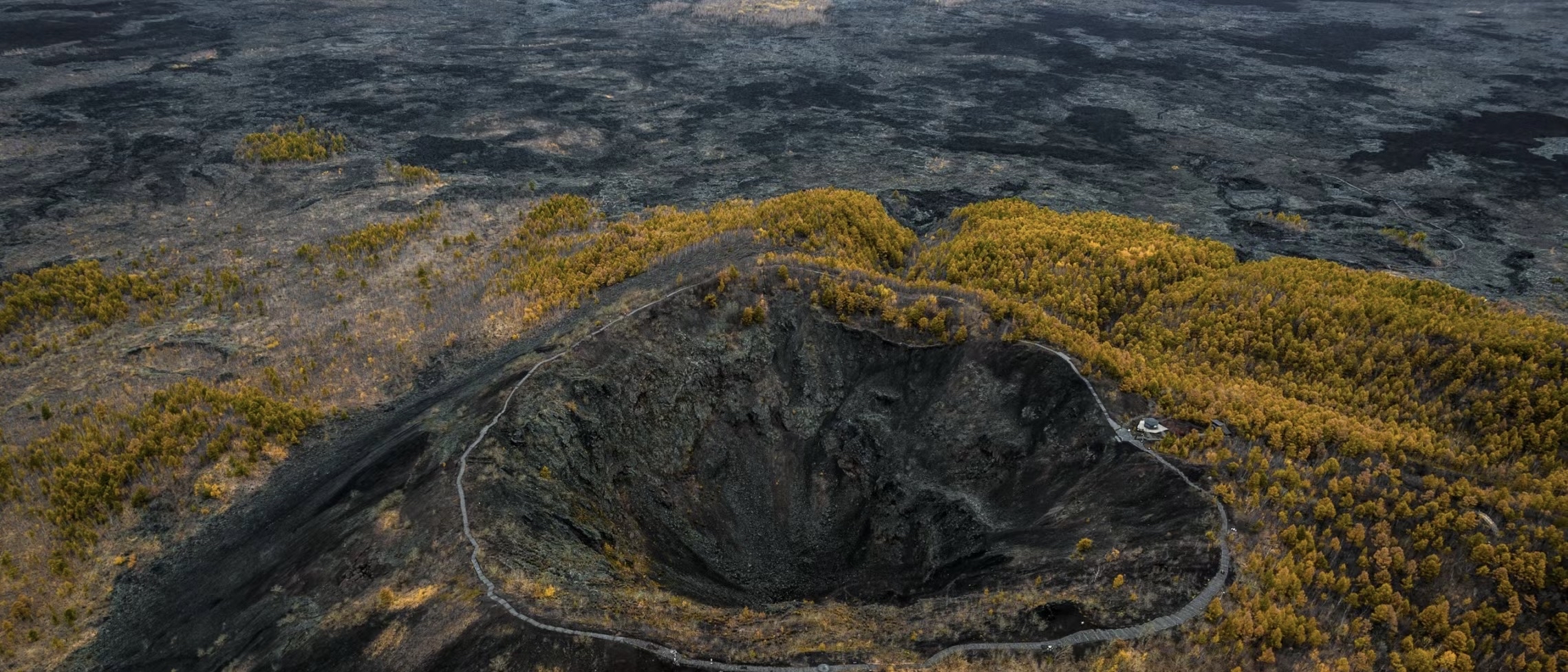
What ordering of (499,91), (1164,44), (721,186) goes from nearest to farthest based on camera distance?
(721,186) → (499,91) → (1164,44)

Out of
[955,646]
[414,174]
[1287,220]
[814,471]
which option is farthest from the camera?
[414,174]

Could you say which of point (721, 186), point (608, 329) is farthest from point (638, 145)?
point (608, 329)

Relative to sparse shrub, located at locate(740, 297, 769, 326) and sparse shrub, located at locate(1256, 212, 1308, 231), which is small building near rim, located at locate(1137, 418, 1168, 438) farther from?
sparse shrub, located at locate(1256, 212, 1308, 231)

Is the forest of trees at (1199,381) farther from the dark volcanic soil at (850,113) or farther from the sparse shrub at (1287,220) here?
the sparse shrub at (1287,220)

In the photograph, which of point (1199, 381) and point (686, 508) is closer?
point (686, 508)

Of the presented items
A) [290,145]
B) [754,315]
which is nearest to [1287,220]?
[754,315]

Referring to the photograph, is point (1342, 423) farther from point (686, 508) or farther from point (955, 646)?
point (686, 508)

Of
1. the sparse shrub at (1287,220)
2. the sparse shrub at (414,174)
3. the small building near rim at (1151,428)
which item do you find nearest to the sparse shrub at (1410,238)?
the sparse shrub at (1287,220)

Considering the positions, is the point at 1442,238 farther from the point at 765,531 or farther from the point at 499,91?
the point at 499,91
